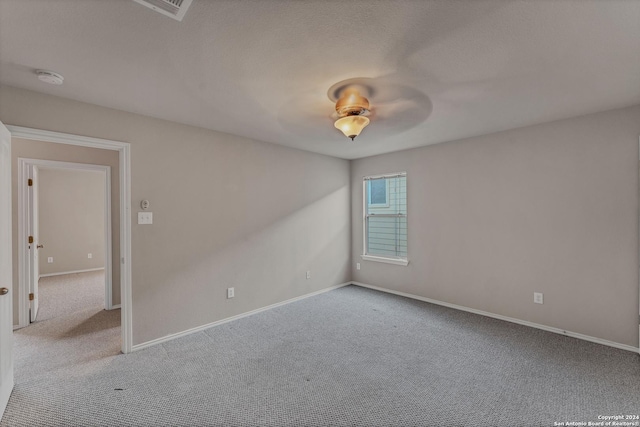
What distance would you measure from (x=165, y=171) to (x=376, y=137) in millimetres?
2648

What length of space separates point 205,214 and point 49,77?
1789mm

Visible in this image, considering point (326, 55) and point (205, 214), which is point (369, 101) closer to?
point (326, 55)

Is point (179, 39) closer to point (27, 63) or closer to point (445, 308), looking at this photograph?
point (27, 63)

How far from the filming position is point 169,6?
55.8 inches

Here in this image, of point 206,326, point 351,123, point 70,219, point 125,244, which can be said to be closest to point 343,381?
point 206,326

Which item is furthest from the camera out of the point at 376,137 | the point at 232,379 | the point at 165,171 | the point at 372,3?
the point at 376,137

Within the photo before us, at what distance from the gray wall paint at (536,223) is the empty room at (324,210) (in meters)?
0.02

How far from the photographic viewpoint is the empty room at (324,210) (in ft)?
5.63

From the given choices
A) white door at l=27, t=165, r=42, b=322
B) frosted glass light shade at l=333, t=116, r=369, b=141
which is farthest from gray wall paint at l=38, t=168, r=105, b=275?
frosted glass light shade at l=333, t=116, r=369, b=141

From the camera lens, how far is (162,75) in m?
2.14

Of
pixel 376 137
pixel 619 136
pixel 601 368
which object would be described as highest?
pixel 376 137

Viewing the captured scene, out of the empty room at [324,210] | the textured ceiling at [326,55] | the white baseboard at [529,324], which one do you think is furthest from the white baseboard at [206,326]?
the textured ceiling at [326,55]

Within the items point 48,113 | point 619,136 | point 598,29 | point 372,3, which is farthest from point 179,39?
point 619,136

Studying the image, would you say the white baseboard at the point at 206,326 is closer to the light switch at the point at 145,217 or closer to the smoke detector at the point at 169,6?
the light switch at the point at 145,217
